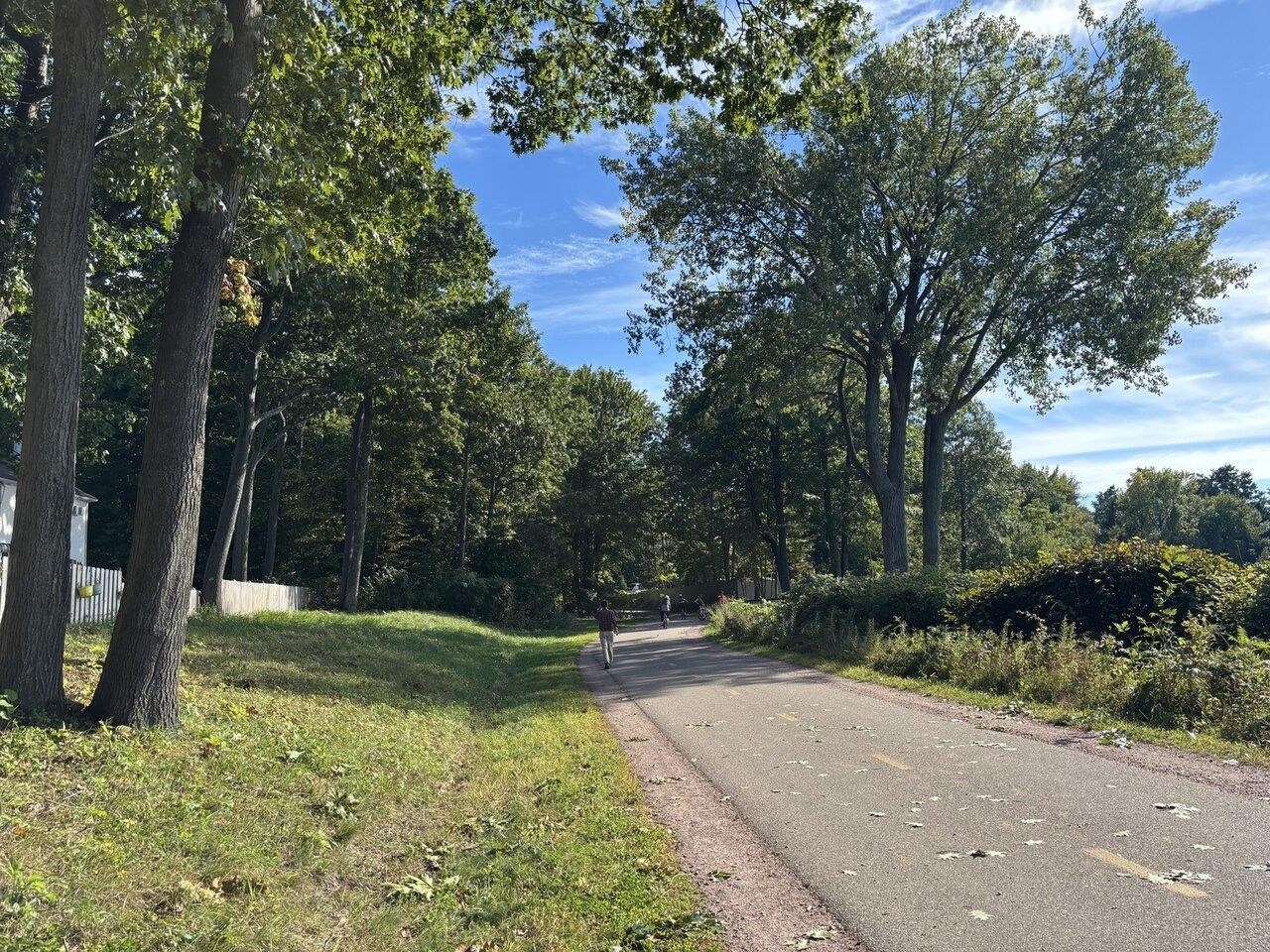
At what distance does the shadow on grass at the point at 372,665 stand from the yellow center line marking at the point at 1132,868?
9217 mm

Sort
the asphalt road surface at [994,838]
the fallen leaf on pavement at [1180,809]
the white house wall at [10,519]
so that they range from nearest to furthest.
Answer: the asphalt road surface at [994,838], the fallen leaf on pavement at [1180,809], the white house wall at [10,519]

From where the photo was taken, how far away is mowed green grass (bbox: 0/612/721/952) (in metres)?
4.21

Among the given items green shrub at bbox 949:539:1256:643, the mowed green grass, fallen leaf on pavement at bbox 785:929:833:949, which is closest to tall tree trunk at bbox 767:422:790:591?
green shrub at bbox 949:539:1256:643

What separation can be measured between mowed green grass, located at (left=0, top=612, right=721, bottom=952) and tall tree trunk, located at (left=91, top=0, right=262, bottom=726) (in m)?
0.55

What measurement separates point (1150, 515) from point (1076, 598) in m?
106

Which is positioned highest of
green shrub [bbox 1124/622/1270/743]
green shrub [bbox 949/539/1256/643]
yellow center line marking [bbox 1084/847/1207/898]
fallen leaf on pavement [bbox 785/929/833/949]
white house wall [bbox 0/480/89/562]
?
white house wall [bbox 0/480/89/562]

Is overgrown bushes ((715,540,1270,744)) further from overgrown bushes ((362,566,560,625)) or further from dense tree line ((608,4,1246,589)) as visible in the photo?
overgrown bushes ((362,566,560,625))

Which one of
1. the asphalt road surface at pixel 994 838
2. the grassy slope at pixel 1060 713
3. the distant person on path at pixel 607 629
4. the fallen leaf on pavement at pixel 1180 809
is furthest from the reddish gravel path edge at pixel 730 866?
the distant person on path at pixel 607 629

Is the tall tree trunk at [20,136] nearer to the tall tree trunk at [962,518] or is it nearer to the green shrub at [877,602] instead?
the green shrub at [877,602]

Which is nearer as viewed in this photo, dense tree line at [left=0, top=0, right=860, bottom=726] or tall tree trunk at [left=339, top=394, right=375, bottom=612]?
dense tree line at [left=0, top=0, right=860, bottom=726]

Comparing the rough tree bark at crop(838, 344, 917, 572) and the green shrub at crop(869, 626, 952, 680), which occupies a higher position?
the rough tree bark at crop(838, 344, 917, 572)

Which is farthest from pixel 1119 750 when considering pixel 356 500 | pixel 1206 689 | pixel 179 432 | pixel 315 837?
pixel 356 500

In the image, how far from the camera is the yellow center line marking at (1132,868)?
444 centimetres

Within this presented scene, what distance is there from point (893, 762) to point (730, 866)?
3212 millimetres
